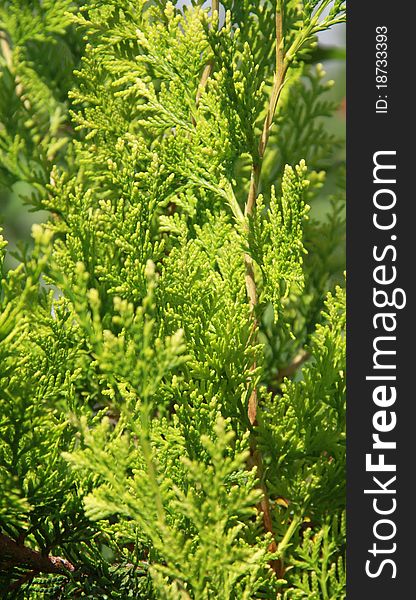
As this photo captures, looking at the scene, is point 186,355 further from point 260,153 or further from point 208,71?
point 208,71

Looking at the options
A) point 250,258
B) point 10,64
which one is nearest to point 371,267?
point 250,258

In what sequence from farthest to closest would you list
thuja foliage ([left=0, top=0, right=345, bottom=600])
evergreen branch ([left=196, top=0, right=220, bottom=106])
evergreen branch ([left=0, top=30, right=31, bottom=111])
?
1. evergreen branch ([left=0, top=30, right=31, bottom=111])
2. evergreen branch ([left=196, top=0, right=220, bottom=106])
3. thuja foliage ([left=0, top=0, right=345, bottom=600])

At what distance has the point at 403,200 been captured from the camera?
882 mm

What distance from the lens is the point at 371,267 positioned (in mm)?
883

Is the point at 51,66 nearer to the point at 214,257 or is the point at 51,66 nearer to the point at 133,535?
the point at 214,257

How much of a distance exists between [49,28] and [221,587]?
35.2 inches

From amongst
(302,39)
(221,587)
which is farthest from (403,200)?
(221,587)

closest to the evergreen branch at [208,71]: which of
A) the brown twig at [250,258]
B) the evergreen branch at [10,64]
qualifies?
the brown twig at [250,258]

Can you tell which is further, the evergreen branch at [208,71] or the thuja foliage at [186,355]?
the evergreen branch at [208,71]

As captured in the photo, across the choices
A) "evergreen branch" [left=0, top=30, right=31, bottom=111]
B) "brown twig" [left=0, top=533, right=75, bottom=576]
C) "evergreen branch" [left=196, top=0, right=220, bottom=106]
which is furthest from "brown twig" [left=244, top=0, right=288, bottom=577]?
"evergreen branch" [left=0, top=30, right=31, bottom=111]

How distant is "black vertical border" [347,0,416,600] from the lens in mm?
845

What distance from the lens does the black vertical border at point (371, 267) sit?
2.77 feet

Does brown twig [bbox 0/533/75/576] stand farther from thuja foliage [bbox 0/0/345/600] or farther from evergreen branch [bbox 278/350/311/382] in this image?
evergreen branch [bbox 278/350/311/382]

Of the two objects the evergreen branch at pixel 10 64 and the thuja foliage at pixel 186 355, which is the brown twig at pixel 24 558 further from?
the evergreen branch at pixel 10 64
